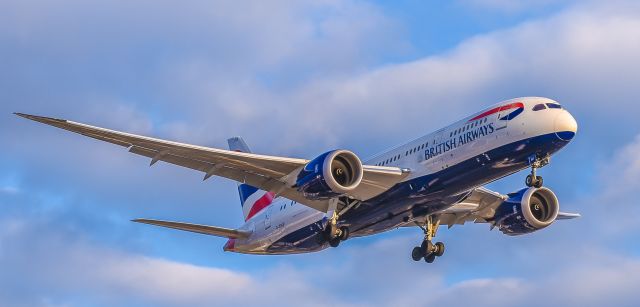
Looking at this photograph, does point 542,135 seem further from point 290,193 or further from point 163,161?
point 163,161

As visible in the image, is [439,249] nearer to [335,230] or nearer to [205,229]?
[335,230]

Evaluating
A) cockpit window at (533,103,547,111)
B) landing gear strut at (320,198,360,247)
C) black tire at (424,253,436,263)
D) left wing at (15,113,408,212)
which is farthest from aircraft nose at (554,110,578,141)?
black tire at (424,253,436,263)

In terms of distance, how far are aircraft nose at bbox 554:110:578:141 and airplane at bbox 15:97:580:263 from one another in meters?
0.04

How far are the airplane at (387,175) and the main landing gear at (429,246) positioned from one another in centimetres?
A: 4

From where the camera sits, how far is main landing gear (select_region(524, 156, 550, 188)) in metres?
47.0

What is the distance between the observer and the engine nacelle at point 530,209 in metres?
55.2

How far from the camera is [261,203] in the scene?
187 ft

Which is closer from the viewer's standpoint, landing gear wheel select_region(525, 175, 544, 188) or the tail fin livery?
landing gear wheel select_region(525, 175, 544, 188)

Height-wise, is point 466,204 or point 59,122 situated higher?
point 466,204

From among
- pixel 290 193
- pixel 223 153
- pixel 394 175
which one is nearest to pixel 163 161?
pixel 223 153

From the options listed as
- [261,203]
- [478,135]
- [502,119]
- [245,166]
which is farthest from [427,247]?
[245,166]

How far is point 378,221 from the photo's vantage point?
51.6m

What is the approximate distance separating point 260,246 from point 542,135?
→ 14843mm

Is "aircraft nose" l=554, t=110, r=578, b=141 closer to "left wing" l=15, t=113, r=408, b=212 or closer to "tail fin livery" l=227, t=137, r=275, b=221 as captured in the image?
"left wing" l=15, t=113, r=408, b=212
